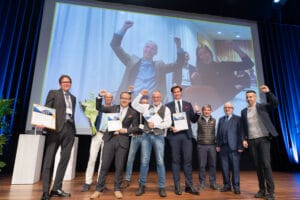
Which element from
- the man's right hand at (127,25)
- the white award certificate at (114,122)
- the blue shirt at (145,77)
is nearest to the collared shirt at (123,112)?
the white award certificate at (114,122)

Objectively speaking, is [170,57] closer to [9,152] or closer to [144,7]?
[144,7]

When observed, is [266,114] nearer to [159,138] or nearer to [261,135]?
[261,135]

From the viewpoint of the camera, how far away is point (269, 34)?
5676 millimetres

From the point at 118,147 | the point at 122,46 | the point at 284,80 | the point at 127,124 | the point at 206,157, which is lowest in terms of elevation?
the point at 206,157

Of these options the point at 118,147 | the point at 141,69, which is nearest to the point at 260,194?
the point at 118,147

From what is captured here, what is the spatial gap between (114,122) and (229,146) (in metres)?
1.65

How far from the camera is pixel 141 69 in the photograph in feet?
13.8

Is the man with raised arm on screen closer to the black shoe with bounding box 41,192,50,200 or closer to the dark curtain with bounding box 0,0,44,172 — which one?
the dark curtain with bounding box 0,0,44,172

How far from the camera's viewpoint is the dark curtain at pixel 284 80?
5316mm

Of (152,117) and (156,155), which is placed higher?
(152,117)

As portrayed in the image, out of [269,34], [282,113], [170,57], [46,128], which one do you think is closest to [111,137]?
[46,128]

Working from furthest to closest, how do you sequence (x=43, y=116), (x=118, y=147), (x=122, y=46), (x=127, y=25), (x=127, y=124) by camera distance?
(x=127, y=25)
(x=122, y=46)
(x=127, y=124)
(x=118, y=147)
(x=43, y=116)

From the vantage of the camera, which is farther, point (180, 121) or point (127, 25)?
point (127, 25)

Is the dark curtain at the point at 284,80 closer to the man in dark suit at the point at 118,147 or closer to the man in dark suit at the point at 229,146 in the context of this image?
the man in dark suit at the point at 229,146
